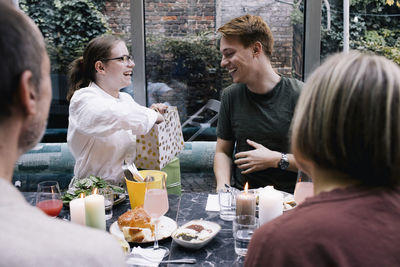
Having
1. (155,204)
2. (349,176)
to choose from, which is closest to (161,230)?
(155,204)

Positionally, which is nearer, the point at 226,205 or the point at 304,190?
the point at 304,190

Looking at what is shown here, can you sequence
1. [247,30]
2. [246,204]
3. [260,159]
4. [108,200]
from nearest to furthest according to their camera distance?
[246,204] → [108,200] → [260,159] → [247,30]

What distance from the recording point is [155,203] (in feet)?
4.93

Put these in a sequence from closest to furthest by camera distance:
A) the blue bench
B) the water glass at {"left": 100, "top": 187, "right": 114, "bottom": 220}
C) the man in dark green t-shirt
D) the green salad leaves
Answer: the water glass at {"left": 100, "top": 187, "right": 114, "bottom": 220} → the green salad leaves → the man in dark green t-shirt → the blue bench

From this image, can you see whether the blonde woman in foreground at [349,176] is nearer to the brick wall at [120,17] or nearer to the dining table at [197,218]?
the dining table at [197,218]

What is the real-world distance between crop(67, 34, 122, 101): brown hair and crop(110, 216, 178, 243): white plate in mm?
1155

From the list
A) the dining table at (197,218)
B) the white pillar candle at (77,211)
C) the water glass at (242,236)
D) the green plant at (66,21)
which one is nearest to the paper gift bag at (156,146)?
the dining table at (197,218)

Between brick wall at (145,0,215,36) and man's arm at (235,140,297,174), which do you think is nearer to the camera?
man's arm at (235,140,297,174)

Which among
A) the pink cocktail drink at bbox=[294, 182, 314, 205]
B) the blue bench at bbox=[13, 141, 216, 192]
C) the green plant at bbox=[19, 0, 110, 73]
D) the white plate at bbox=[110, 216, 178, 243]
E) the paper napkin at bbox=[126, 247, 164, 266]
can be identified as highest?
the green plant at bbox=[19, 0, 110, 73]

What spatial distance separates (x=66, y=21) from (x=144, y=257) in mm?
2923

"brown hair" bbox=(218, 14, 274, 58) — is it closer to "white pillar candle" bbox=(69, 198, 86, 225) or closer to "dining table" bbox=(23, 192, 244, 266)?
"dining table" bbox=(23, 192, 244, 266)

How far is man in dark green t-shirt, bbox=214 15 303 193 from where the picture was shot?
2254 millimetres

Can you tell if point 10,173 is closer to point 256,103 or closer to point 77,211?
point 77,211

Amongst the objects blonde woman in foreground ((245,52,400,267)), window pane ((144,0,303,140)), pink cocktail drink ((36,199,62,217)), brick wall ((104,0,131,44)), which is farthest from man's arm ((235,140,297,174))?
brick wall ((104,0,131,44))
